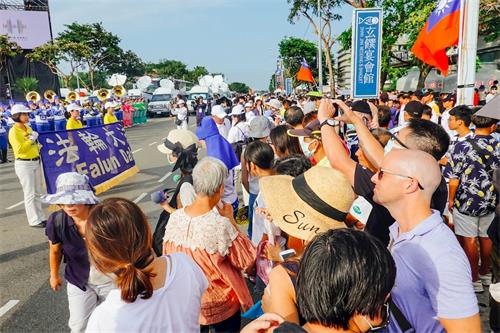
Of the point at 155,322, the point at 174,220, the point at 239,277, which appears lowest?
the point at 239,277

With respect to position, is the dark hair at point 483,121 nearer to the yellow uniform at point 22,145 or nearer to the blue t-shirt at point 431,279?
the blue t-shirt at point 431,279

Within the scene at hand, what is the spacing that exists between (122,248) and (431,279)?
4.01 ft

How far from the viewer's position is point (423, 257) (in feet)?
5.06

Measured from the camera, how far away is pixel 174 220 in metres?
2.33

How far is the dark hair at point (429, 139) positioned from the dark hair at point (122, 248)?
6.44 feet

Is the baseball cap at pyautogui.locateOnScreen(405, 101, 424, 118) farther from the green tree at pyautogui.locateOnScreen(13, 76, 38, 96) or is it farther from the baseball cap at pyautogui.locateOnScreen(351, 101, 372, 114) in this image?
the green tree at pyautogui.locateOnScreen(13, 76, 38, 96)

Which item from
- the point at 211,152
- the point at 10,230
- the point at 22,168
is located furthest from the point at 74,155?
the point at 211,152

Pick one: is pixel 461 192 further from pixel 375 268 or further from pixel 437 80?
pixel 437 80

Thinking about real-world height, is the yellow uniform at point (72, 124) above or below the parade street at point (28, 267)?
above

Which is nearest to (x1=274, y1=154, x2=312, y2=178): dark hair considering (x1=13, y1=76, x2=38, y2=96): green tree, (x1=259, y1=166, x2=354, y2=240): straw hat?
(x1=259, y1=166, x2=354, y2=240): straw hat

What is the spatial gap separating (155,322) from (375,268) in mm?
924

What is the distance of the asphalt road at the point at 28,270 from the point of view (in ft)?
11.7

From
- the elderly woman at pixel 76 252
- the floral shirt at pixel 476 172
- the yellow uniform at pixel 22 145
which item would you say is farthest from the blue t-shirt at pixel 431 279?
the yellow uniform at pixel 22 145

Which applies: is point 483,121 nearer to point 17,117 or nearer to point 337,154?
point 337,154
